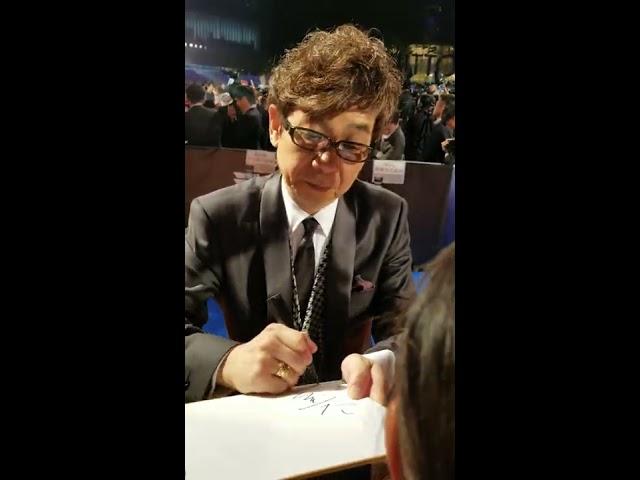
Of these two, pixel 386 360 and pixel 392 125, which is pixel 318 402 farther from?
pixel 392 125

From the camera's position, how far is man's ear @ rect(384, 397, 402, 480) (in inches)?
64.2

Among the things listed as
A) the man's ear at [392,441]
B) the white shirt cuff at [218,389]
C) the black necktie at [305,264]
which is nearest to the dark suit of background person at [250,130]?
the black necktie at [305,264]

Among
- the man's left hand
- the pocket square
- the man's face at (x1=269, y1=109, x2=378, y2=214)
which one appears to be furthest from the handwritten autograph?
the man's face at (x1=269, y1=109, x2=378, y2=214)

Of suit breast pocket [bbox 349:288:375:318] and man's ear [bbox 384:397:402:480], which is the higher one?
suit breast pocket [bbox 349:288:375:318]

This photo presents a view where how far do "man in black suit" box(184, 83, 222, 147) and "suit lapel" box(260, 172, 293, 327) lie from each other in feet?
0.64

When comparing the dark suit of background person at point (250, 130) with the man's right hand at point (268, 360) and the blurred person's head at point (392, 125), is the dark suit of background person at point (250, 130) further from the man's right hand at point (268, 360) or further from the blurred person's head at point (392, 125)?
the man's right hand at point (268, 360)

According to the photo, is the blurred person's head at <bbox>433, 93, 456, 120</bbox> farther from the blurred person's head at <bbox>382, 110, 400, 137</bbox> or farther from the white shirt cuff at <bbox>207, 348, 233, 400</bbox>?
the white shirt cuff at <bbox>207, 348, 233, 400</bbox>

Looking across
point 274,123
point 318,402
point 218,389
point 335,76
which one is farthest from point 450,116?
point 218,389

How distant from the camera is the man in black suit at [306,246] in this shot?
1566 millimetres

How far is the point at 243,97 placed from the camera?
1.58 m

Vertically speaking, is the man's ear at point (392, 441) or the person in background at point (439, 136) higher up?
the person in background at point (439, 136)

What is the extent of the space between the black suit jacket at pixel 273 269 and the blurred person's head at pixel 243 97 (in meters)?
0.20

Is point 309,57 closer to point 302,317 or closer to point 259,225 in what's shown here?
point 259,225

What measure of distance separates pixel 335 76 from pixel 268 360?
2.57ft
